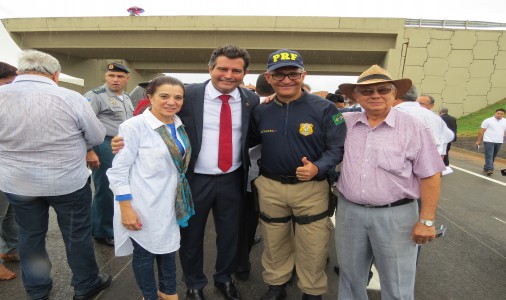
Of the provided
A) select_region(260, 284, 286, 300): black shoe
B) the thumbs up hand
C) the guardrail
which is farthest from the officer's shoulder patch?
the guardrail

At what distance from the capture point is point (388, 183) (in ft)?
6.10

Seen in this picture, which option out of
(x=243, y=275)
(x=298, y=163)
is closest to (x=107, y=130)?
(x=243, y=275)

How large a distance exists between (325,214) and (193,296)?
134cm

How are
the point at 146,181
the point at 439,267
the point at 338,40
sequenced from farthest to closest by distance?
1. the point at 338,40
2. the point at 439,267
3. the point at 146,181

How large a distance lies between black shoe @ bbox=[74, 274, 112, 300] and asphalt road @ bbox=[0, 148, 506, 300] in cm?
5

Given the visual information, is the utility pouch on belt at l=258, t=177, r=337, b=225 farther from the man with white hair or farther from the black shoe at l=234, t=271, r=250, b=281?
the man with white hair

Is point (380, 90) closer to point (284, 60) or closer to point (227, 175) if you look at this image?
point (284, 60)

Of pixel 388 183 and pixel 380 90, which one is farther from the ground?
pixel 380 90

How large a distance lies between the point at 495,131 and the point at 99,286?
10465mm

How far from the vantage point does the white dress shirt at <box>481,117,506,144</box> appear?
841cm

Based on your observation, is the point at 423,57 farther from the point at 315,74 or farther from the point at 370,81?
the point at 370,81

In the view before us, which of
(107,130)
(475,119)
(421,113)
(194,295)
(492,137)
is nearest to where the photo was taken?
(194,295)

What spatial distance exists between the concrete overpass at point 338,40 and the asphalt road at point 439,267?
1508 centimetres

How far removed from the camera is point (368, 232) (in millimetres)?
1989
